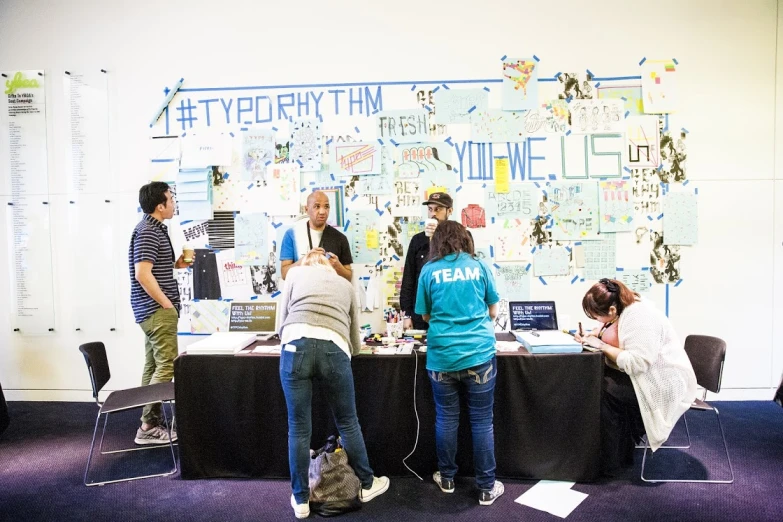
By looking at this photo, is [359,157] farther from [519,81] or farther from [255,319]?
[255,319]

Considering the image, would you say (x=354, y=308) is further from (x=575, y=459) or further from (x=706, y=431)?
(x=706, y=431)

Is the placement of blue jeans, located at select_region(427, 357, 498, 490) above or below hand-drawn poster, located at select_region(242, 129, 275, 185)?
below

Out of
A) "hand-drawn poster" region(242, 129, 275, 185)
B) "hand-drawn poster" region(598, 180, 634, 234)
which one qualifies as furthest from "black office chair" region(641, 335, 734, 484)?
"hand-drawn poster" region(242, 129, 275, 185)

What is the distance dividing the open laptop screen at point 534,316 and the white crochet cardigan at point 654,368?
513 millimetres

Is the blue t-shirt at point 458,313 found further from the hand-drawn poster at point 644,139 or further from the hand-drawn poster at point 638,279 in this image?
the hand-drawn poster at point 644,139

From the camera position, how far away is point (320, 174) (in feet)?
13.0

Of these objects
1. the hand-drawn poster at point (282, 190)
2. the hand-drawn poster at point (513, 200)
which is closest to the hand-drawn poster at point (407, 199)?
the hand-drawn poster at point (513, 200)

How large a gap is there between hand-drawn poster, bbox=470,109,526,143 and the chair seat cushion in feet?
9.56

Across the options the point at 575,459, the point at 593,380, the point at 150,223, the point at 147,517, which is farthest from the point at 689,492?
the point at 150,223

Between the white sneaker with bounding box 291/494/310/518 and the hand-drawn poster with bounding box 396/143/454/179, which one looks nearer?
the white sneaker with bounding box 291/494/310/518

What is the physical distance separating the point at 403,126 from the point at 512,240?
4.24ft

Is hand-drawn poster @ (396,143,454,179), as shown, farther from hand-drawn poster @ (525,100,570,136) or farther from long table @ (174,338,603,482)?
long table @ (174,338,603,482)

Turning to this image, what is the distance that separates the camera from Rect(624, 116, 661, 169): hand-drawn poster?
3857 mm

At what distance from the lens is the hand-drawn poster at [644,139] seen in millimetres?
3857
